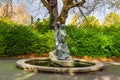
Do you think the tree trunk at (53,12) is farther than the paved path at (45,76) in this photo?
Yes

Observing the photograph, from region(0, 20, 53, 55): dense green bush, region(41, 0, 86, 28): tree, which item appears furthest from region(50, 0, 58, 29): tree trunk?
region(0, 20, 53, 55): dense green bush

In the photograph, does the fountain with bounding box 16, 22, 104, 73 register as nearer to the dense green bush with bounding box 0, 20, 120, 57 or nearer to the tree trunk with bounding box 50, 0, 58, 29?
the dense green bush with bounding box 0, 20, 120, 57

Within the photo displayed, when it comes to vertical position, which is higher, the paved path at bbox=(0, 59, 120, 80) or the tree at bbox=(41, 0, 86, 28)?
the tree at bbox=(41, 0, 86, 28)

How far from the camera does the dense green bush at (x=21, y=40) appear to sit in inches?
654

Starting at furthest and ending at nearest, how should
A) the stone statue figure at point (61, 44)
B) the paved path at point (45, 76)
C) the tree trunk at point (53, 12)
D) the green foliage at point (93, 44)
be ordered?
the tree trunk at point (53, 12), the green foliage at point (93, 44), the stone statue figure at point (61, 44), the paved path at point (45, 76)

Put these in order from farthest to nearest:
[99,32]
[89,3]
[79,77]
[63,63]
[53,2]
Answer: [89,3], [53,2], [99,32], [63,63], [79,77]

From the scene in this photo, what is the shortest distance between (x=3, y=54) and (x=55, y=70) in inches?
265

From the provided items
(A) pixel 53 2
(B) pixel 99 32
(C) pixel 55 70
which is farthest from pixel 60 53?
(A) pixel 53 2

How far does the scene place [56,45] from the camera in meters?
12.4

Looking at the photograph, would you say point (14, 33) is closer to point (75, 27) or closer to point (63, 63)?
point (75, 27)

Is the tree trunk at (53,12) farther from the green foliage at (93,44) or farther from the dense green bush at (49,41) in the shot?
the green foliage at (93,44)

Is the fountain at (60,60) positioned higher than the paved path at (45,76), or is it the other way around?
the fountain at (60,60)

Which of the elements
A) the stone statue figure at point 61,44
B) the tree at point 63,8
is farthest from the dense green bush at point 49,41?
the stone statue figure at point 61,44

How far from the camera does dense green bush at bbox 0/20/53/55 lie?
16.6m
